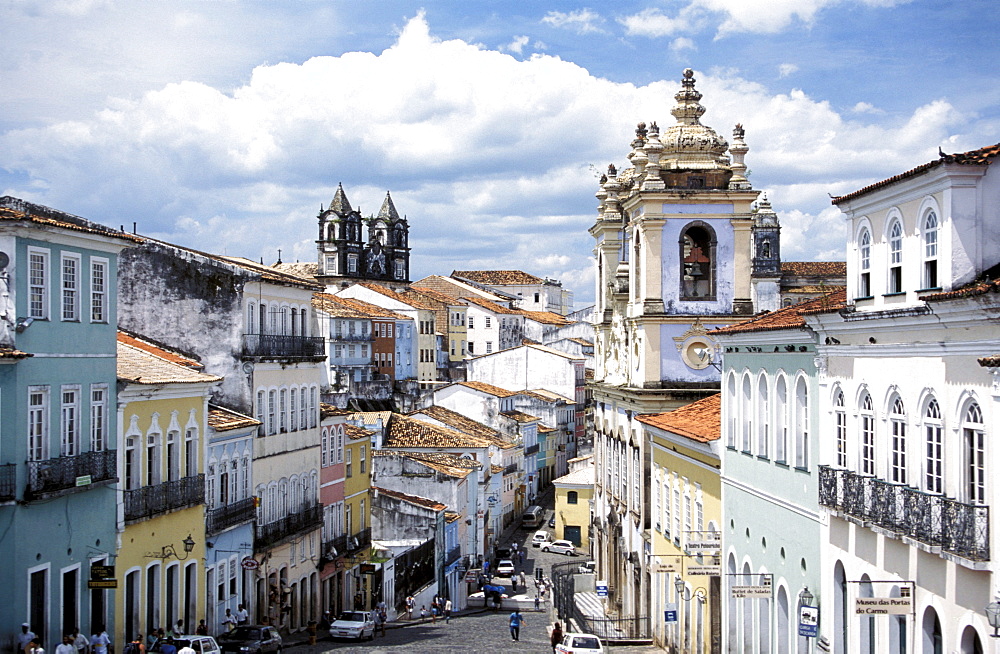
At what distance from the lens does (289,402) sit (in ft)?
146

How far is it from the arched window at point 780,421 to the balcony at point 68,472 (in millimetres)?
14237

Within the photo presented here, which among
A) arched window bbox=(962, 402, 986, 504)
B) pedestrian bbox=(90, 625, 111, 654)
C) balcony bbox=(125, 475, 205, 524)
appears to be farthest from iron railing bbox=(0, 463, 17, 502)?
arched window bbox=(962, 402, 986, 504)

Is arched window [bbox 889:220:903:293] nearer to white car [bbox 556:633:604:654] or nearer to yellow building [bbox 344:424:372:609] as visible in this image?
white car [bbox 556:633:604:654]

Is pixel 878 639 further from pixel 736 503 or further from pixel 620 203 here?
pixel 620 203

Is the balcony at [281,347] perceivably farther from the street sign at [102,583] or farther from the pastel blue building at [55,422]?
the street sign at [102,583]

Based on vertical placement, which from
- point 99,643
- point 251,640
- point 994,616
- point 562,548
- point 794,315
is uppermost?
point 794,315

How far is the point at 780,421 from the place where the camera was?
2698 cm

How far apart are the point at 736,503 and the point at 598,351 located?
2852cm

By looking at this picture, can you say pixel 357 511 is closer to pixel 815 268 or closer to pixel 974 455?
pixel 974 455

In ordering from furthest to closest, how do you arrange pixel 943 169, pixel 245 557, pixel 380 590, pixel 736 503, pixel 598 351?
1. pixel 598 351
2. pixel 380 590
3. pixel 245 557
4. pixel 736 503
5. pixel 943 169

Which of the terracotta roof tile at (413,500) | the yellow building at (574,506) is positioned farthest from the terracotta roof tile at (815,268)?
the terracotta roof tile at (413,500)

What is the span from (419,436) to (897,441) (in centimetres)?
5185

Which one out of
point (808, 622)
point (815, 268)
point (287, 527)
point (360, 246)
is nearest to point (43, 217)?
point (287, 527)

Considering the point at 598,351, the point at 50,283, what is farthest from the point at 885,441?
the point at 598,351
